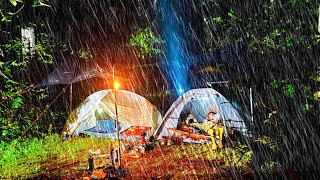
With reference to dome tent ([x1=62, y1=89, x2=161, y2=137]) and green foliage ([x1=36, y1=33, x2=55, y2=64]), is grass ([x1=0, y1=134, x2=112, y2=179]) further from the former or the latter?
green foliage ([x1=36, y1=33, x2=55, y2=64])

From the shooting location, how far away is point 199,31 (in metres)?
Result: 13.6

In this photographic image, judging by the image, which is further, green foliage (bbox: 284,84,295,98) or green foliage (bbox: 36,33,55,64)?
green foliage (bbox: 36,33,55,64)

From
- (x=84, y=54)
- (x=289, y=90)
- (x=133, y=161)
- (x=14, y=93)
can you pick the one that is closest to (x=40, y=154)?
(x=133, y=161)

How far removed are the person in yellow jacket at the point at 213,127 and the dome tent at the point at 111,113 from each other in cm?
175

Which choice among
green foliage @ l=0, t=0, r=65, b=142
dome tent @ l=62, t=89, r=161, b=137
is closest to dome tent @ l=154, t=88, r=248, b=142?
dome tent @ l=62, t=89, r=161, b=137

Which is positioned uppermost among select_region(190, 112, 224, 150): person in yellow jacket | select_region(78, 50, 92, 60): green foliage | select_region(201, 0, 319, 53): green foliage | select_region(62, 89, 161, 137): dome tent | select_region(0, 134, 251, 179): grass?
select_region(78, 50, 92, 60): green foliage

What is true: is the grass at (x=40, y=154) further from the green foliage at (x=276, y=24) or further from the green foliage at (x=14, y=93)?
the green foliage at (x=276, y=24)

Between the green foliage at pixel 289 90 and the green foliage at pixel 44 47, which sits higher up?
the green foliage at pixel 44 47

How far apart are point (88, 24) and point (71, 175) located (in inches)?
364

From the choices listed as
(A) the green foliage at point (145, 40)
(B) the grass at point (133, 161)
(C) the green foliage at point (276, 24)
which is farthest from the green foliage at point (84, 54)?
(C) the green foliage at point (276, 24)

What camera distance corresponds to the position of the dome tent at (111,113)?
998 cm

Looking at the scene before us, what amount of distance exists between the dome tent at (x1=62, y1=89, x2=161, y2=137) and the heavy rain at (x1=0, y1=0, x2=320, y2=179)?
41mm

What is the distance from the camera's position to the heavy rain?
5.31m

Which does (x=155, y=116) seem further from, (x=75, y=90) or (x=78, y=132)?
(x=75, y=90)
